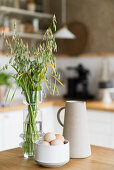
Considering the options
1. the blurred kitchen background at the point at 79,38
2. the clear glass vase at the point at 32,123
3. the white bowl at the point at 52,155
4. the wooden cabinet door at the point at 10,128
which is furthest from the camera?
the blurred kitchen background at the point at 79,38

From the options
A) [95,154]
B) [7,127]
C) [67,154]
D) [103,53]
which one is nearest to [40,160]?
[67,154]

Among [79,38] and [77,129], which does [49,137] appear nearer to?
[77,129]

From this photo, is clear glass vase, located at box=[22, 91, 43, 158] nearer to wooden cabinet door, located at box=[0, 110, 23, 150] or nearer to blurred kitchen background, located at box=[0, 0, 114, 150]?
wooden cabinet door, located at box=[0, 110, 23, 150]

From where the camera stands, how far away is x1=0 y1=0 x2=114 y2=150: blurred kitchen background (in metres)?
4.29

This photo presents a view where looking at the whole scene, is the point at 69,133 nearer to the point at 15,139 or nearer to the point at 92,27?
the point at 15,139

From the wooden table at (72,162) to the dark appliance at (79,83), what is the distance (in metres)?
2.57

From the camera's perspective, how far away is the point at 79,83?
4.41 metres

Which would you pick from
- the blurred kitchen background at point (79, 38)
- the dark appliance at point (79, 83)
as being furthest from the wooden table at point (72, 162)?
the dark appliance at point (79, 83)

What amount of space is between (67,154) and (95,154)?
275 millimetres

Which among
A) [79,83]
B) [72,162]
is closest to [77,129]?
[72,162]

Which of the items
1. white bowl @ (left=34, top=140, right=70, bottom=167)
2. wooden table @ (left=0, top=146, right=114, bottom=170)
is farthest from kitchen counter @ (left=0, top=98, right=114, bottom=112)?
white bowl @ (left=34, top=140, right=70, bottom=167)

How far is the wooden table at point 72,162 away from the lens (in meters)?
1.52

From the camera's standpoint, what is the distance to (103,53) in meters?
4.39

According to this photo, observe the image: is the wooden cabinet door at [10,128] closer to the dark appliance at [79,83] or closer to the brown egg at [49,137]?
the dark appliance at [79,83]
